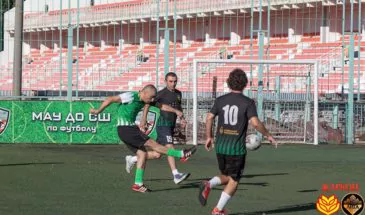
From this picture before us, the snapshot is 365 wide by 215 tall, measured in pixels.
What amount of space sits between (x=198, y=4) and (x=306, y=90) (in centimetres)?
1524

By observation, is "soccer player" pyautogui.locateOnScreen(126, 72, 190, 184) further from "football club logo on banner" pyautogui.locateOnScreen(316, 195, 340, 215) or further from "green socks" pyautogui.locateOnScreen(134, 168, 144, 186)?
"football club logo on banner" pyautogui.locateOnScreen(316, 195, 340, 215)

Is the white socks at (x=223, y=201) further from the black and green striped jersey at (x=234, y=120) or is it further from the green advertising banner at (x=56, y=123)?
the green advertising banner at (x=56, y=123)

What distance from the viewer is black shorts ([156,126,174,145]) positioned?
16.3m

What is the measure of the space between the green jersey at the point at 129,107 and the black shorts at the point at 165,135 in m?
1.51

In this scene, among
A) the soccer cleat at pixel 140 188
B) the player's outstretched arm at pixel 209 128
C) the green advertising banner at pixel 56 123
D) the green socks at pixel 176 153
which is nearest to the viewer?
the player's outstretched arm at pixel 209 128

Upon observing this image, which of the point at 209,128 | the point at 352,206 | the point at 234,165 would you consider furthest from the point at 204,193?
the point at 352,206

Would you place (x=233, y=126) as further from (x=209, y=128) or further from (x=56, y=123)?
(x=56, y=123)

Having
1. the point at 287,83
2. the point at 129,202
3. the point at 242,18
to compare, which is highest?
the point at 242,18

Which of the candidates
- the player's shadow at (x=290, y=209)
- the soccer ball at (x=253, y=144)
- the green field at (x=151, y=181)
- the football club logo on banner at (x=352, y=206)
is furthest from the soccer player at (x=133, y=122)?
the football club logo on banner at (x=352, y=206)

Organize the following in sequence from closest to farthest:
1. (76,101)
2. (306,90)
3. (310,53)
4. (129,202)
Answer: (129,202)
(76,101)
(306,90)
(310,53)

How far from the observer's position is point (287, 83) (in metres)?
33.1

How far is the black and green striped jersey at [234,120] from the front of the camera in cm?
1164

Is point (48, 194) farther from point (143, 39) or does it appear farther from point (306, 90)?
point (143, 39)

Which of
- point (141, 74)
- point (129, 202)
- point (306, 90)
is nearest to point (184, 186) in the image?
point (129, 202)
